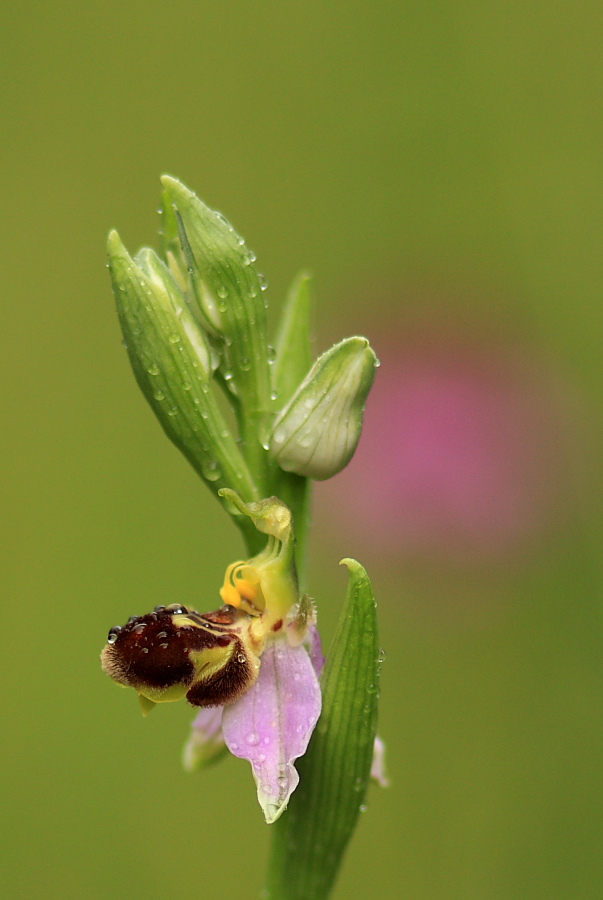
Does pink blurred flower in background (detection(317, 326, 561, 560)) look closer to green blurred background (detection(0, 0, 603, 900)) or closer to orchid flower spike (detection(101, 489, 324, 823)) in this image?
green blurred background (detection(0, 0, 603, 900))

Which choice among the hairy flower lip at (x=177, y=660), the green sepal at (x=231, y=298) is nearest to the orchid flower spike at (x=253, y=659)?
the hairy flower lip at (x=177, y=660)

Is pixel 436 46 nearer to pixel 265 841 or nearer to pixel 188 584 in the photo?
pixel 188 584

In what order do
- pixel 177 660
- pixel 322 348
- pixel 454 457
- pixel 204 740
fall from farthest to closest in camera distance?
pixel 322 348 → pixel 454 457 → pixel 204 740 → pixel 177 660

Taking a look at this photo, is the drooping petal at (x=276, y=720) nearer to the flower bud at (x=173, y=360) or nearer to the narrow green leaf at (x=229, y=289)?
the flower bud at (x=173, y=360)

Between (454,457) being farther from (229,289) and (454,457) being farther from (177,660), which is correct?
(177,660)

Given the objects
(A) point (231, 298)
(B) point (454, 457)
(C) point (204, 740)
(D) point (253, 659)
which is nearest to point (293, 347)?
(A) point (231, 298)

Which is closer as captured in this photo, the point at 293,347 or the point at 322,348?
the point at 293,347
